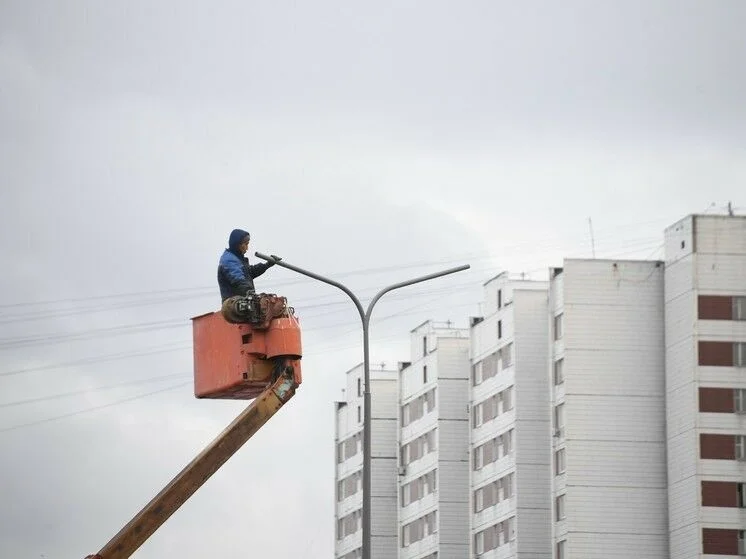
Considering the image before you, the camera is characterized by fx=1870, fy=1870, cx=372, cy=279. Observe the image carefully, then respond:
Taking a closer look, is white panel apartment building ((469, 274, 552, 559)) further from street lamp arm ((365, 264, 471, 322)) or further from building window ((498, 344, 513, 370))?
street lamp arm ((365, 264, 471, 322))

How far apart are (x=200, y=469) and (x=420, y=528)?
126 meters

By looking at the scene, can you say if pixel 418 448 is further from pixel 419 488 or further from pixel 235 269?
pixel 235 269

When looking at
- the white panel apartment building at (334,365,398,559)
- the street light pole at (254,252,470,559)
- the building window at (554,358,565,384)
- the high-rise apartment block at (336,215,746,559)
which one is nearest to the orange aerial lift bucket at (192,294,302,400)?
the street light pole at (254,252,470,559)

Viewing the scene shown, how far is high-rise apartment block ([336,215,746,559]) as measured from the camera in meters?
115

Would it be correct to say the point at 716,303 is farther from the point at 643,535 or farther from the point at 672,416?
Result: the point at 643,535

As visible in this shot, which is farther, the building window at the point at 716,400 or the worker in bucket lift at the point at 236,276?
the building window at the point at 716,400

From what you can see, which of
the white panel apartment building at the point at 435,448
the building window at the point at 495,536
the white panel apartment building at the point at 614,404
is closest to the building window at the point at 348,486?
the white panel apartment building at the point at 435,448

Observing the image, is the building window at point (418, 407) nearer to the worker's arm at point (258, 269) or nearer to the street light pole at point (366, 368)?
the street light pole at point (366, 368)

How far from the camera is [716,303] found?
11588 centimetres

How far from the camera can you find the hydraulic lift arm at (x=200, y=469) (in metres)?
28.3

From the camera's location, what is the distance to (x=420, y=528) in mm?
153000

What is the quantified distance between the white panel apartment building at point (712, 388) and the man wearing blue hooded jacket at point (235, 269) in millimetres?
87846

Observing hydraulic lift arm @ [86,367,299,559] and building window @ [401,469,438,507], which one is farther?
building window @ [401,469,438,507]

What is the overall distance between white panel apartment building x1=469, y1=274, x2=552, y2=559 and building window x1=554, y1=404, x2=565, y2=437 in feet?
18.5
